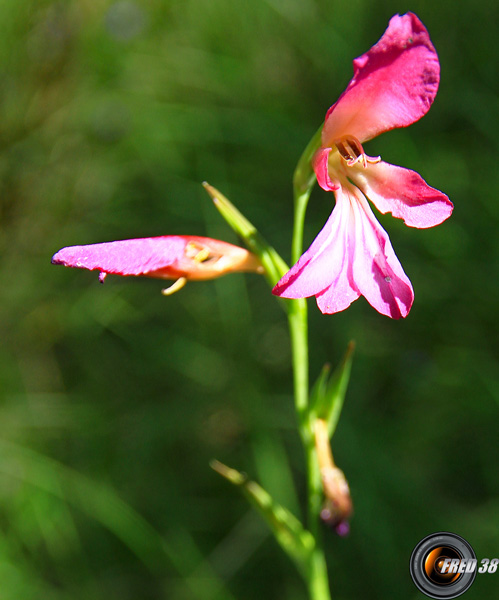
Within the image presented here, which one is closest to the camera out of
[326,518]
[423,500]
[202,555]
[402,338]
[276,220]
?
[326,518]

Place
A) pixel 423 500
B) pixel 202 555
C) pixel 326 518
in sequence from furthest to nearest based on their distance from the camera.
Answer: pixel 202 555 → pixel 423 500 → pixel 326 518

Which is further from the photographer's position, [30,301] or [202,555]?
[30,301]

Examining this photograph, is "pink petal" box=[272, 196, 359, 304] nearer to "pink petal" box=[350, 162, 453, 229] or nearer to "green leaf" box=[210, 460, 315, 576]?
"pink petal" box=[350, 162, 453, 229]

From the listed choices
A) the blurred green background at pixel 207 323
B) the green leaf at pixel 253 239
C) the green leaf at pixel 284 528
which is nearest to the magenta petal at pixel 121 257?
the green leaf at pixel 253 239

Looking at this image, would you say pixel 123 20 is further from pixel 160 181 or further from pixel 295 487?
pixel 295 487

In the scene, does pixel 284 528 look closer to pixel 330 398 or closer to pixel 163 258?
pixel 330 398

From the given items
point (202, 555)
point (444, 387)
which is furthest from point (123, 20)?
point (202, 555)

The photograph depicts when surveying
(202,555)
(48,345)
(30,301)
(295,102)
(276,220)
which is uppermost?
(295,102)
